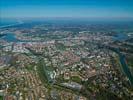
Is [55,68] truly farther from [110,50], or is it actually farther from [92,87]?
[110,50]

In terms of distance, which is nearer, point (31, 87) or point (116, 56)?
point (31, 87)

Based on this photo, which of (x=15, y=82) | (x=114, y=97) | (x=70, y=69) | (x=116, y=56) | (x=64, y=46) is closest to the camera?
(x=114, y=97)

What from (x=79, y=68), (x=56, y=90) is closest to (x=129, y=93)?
(x=56, y=90)

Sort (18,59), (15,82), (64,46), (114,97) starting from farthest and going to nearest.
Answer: (64,46)
(18,59)
(15,82)
(114,97)

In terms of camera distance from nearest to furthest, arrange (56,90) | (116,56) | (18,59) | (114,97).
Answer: (114,97) → (56,90) → (18,59) → (116,56)

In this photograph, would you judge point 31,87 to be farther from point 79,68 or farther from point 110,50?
point 110,50

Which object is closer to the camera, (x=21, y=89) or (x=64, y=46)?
(x=21, y=89)

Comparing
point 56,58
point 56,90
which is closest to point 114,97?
point 56,90

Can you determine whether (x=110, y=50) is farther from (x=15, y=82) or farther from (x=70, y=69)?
(x=15, y=82)

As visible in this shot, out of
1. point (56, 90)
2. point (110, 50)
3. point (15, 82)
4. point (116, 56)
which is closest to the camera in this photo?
point (56, 90)
